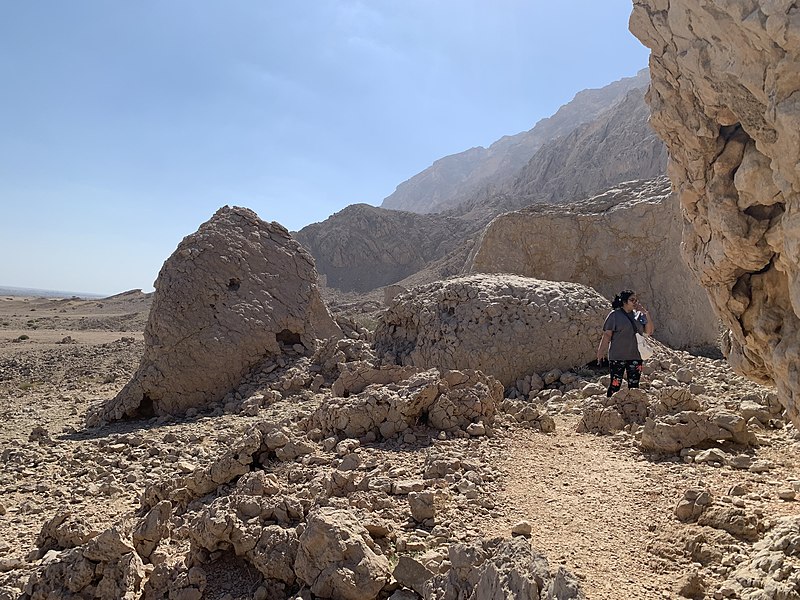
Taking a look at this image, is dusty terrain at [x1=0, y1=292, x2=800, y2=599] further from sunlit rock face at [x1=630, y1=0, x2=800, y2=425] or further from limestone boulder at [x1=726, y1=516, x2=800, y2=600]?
sunlit rock face at [x1=630, y1=0, x2=800, y2=425]

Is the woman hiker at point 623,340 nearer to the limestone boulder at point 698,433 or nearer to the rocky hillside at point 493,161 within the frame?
the limestone boulder at point 698,433

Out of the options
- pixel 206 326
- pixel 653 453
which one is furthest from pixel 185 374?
pixel 653 453

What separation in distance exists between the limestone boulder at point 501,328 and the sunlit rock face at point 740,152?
15.0 ft

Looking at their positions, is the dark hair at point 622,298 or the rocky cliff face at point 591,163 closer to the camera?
the dark hair at point 622,298

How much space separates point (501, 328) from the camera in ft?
26.2

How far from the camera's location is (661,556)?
117 inches

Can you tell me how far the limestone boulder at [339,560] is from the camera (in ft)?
9.43

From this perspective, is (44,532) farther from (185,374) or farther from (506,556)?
(185,374)

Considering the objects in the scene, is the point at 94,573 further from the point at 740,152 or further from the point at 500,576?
the point at 740,152

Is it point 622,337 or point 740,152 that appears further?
point 622,337

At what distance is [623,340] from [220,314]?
18.8 ft

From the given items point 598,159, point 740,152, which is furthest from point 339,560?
point 598,159

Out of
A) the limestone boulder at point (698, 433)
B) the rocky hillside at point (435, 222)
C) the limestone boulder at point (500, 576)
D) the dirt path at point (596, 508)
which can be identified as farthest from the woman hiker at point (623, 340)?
the rocky hillside at point (435, 222)

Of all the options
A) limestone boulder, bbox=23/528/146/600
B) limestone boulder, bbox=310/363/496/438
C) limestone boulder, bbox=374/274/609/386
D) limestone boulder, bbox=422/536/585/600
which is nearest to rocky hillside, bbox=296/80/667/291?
limestone boulder, bbox=374/274/609/386
